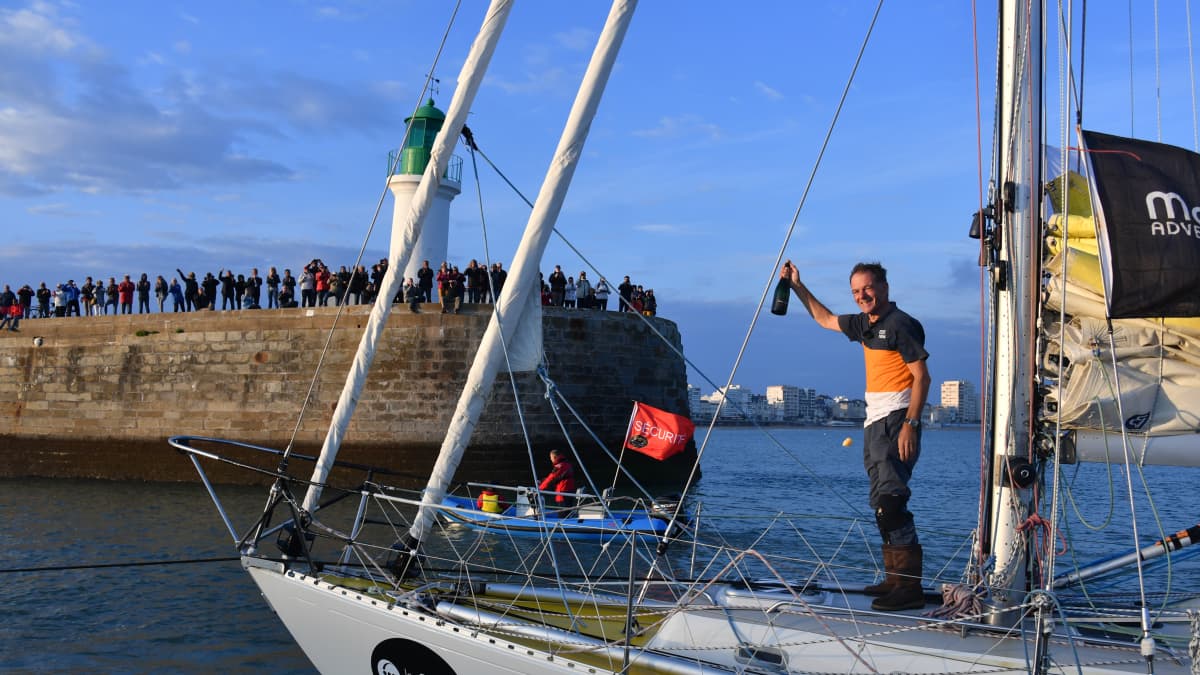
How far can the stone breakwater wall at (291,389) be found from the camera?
2261cm

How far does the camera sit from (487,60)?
7.21 m

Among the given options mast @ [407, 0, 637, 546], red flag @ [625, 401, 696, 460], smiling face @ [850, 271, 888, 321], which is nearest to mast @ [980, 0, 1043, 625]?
smiling face @ [850, 271, 888, 321]

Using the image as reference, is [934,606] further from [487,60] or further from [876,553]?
[876,553]

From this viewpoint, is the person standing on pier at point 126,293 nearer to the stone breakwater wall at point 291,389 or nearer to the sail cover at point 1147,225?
the stone breakwater wall at point 291,389

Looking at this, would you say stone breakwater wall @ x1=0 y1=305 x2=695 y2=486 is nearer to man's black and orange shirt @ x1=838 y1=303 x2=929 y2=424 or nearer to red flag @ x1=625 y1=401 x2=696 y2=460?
red flag @ x1=625 y1=401 x2=696 y2=460

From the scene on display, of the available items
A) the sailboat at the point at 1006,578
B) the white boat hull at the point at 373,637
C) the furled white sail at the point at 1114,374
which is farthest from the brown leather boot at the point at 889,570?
the white boat hull at the point at 373,637

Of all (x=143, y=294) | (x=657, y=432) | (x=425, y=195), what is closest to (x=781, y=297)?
(x=425, y=195)

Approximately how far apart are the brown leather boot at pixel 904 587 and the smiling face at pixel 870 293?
4.50 feet

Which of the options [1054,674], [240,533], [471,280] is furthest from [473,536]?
[1054,674]

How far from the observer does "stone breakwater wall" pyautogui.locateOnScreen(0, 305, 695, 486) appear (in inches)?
890

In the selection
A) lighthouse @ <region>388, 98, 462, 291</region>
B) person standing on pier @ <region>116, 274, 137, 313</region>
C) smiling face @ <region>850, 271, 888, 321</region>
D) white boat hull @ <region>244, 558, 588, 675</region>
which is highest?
lighthouse @ <region>388, 98, 462, 291</region>

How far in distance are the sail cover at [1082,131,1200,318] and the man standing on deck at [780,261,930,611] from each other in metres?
1.07

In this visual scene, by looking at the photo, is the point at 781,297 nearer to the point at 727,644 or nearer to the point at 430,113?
the point at 727,644

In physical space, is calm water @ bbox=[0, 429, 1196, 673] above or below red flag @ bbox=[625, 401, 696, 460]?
below
